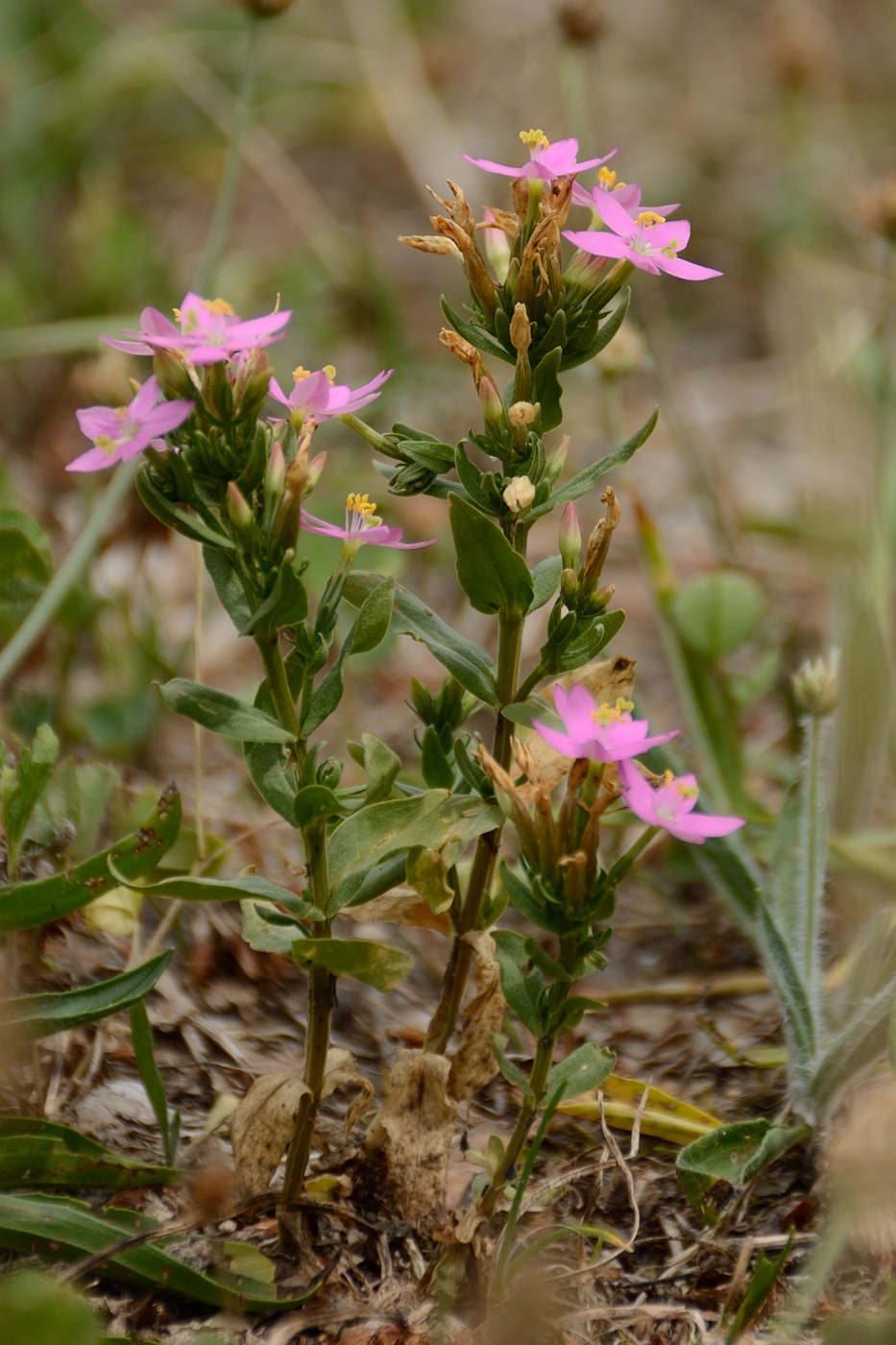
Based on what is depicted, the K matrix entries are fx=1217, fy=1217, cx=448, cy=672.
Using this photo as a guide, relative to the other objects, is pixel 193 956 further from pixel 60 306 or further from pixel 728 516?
pixel 60 306

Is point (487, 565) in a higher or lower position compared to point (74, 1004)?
higher

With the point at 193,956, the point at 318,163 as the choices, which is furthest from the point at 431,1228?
the point at 318,163

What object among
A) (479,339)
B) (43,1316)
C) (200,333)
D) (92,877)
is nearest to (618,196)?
(479,339)

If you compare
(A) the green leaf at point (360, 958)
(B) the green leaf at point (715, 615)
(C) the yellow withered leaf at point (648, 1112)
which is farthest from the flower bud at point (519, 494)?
(B) the green leaf at point (715, 615)

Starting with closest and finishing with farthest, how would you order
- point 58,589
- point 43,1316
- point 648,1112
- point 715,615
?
point 43,1316, point 648,1112, point 58,589, point 715,615

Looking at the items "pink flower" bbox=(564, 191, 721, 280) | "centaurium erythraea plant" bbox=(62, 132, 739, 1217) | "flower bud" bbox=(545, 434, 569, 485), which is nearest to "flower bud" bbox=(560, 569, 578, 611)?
"centaurium erythraea plant" bbox=(62, 132, 739, 1217)

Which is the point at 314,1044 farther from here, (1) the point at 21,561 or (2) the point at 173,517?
(1) the point at 21,561
